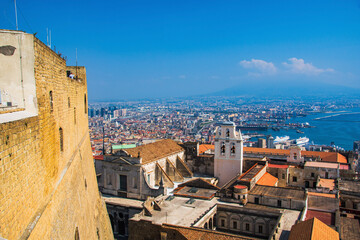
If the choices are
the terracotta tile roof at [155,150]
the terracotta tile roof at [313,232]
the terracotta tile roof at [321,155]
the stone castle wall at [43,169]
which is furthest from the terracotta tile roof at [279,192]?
the stone castle wall at [43,169]

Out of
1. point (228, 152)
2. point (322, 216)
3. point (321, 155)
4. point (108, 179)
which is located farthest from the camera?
point (321, 155)

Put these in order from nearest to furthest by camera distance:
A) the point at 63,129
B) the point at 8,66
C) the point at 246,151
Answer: the point at 8,66 < the point at 63,129 < the point at 246,151

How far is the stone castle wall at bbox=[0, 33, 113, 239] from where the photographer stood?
14.1 ft

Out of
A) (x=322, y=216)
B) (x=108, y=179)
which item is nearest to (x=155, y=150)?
(x=108, y=179)

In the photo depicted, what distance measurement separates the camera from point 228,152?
27625mm

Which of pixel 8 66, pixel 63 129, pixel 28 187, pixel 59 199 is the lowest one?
pixel 59 199

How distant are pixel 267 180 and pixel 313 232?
11.3 meters

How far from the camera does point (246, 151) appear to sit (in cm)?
3469

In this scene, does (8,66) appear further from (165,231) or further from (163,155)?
(163,155)

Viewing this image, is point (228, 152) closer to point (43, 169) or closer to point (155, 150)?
point (155, 150)

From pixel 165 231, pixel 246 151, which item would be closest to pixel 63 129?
pixel 165 231

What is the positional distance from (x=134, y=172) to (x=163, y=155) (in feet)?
10.6

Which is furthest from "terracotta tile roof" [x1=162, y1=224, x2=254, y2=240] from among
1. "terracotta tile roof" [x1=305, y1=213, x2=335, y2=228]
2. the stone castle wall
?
the stone castle wall

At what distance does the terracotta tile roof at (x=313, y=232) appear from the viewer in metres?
13.9
